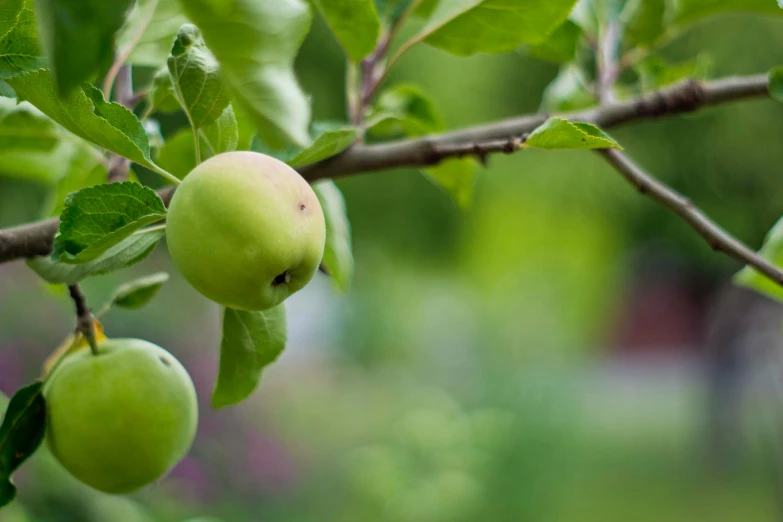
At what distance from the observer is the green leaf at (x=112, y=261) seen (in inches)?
11.4

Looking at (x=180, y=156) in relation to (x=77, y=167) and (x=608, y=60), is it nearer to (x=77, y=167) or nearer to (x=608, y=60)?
(x=77, y=167)

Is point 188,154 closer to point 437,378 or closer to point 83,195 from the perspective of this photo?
point 83,195

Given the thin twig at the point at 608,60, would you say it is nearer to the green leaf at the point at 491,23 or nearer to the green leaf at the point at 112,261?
Answer: the green leaf at the point at 491,23

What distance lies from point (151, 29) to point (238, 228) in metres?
0.21

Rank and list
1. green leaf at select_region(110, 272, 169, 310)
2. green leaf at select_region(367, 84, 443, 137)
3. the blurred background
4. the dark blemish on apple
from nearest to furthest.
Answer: the dark blemish on apple < green leaf at select_region(110, 272, 169, 310) < green leaf at select_region(367, 84, 443, 137) < the blurred background

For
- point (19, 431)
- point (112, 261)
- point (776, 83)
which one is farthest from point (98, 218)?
point (776, 83)

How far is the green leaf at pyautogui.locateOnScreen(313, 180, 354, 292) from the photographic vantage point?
41 cm

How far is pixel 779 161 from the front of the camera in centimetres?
393

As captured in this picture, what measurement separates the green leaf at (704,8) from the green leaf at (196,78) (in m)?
0.38

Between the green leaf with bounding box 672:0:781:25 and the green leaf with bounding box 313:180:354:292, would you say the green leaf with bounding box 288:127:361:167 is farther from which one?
the green leaf with bounding box 672:0:781:25

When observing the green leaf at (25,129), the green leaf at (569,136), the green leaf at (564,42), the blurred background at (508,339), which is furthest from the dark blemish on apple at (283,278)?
the blurred background at (508,339)

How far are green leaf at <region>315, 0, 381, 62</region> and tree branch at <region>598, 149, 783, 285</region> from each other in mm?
137

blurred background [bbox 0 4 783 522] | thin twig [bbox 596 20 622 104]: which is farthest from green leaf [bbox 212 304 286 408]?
blurred background [bbox 0 4 783 522]

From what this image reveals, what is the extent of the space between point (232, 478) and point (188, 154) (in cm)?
219
